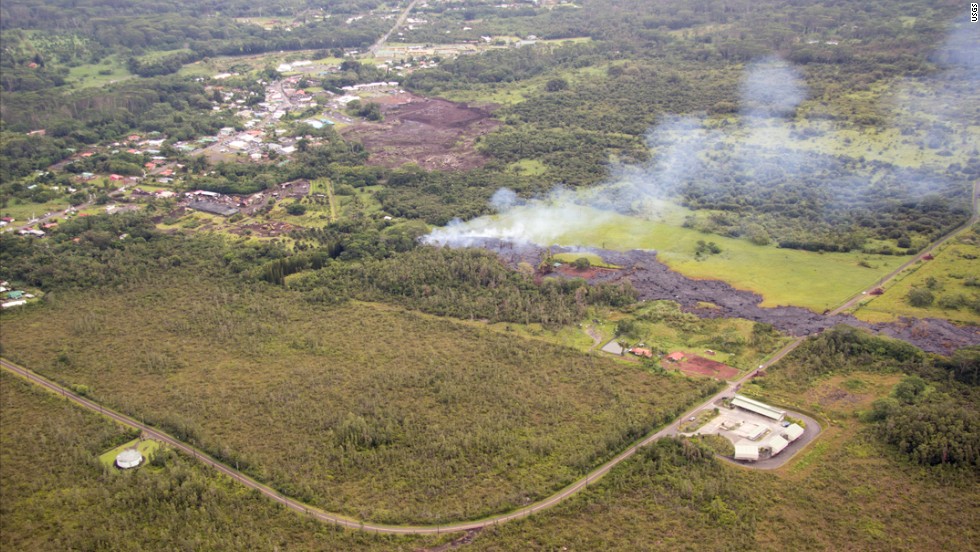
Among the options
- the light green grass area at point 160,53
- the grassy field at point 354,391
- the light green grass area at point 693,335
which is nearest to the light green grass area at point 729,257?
the light green grass area at point 693,335

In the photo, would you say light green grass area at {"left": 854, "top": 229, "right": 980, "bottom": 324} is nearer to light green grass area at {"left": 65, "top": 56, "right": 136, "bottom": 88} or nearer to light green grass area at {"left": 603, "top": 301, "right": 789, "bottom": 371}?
light green grass area at {"left": 603, "top": 301, "right": 789, "bottom": 371}

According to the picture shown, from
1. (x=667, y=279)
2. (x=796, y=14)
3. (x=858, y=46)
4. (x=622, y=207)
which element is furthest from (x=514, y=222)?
(x=796, y=14)

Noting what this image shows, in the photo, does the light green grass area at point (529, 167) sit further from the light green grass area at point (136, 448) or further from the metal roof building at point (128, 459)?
the metal roof building at point (128, 459)

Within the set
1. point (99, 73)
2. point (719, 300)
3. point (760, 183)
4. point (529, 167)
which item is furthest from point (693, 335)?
point (99, 73)

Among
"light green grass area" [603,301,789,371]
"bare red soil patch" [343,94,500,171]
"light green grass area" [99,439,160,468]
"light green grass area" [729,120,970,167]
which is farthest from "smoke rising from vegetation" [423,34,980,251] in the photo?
"light green grass area" [99,439,160,468]

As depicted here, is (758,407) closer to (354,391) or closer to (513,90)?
(354,391)

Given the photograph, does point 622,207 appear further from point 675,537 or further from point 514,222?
point 675,537
